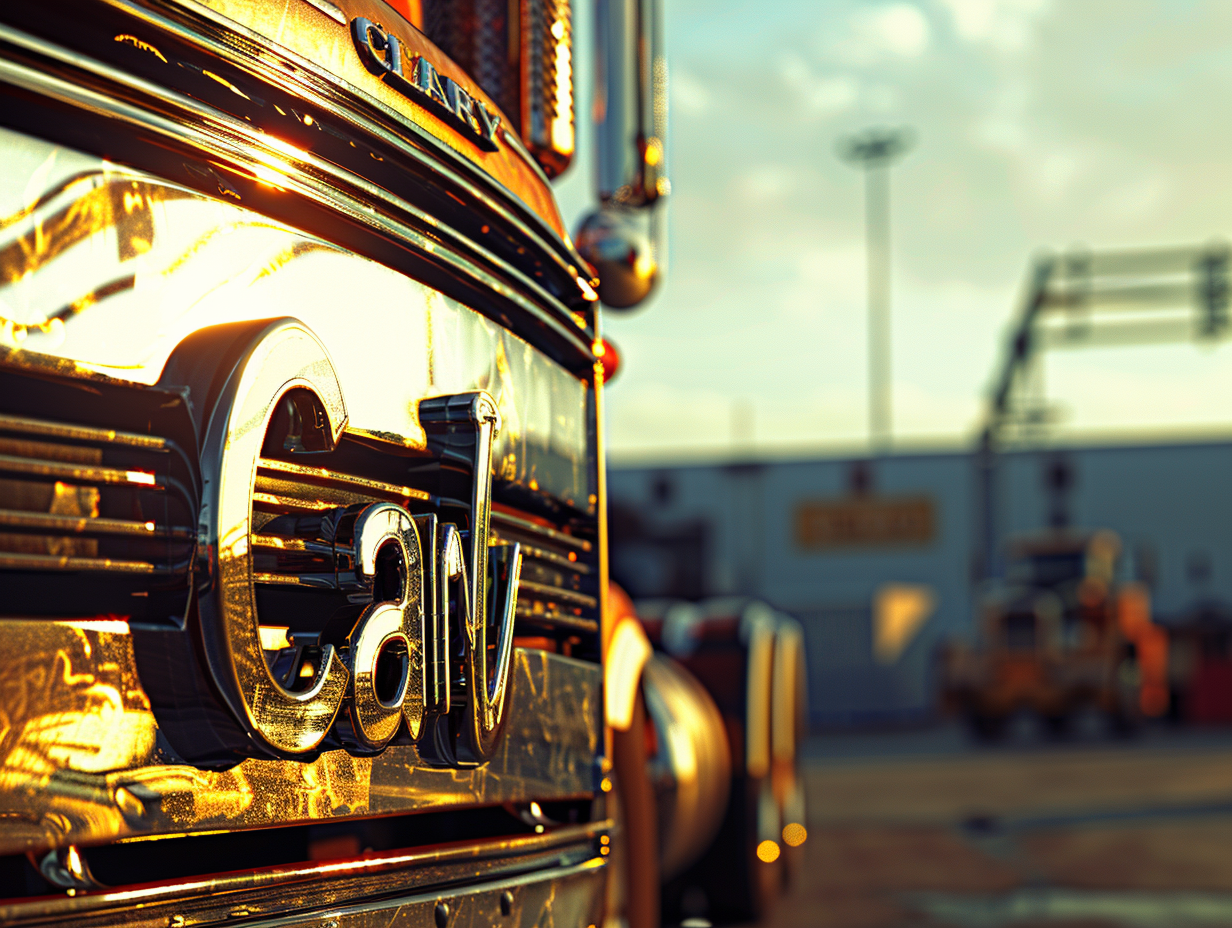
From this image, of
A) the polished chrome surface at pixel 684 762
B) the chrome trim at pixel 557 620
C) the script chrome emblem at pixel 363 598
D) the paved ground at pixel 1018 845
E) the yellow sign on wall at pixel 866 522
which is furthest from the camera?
the yellow sign on wall at pixel 866 522

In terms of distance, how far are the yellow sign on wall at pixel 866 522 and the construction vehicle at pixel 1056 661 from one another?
17.7 m

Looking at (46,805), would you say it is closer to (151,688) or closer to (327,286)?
(151,688)

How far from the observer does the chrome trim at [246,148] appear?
0.90 metres

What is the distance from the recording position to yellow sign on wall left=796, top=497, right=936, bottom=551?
41.5 m

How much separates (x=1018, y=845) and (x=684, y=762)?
5527mm

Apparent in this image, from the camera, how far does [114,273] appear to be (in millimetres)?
945

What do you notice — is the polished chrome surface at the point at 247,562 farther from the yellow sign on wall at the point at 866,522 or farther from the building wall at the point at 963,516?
the yellow sign on wall at the point at 866,522

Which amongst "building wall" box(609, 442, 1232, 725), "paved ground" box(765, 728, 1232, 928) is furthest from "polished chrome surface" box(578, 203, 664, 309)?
"building wall" box(609, 442, 1232, 725)

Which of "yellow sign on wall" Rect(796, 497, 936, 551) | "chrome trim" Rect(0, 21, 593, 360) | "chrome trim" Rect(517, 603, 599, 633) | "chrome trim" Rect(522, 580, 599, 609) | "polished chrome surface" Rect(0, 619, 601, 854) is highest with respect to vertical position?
"yellow sign on wall" Rect(796, 497, 936, 551)

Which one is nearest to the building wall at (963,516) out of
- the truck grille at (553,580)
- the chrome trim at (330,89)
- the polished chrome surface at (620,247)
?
the polished chrome surface at (620,247)

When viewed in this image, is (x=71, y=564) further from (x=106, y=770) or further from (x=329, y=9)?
(x=329, y=9)

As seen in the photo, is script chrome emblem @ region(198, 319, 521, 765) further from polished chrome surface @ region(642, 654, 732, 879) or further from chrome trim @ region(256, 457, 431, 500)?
polished chrome surface @ region(642, 654, 732, 879)

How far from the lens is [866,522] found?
4162 cm

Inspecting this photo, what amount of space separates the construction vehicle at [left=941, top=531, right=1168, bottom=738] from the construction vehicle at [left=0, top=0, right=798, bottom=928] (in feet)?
67.8
